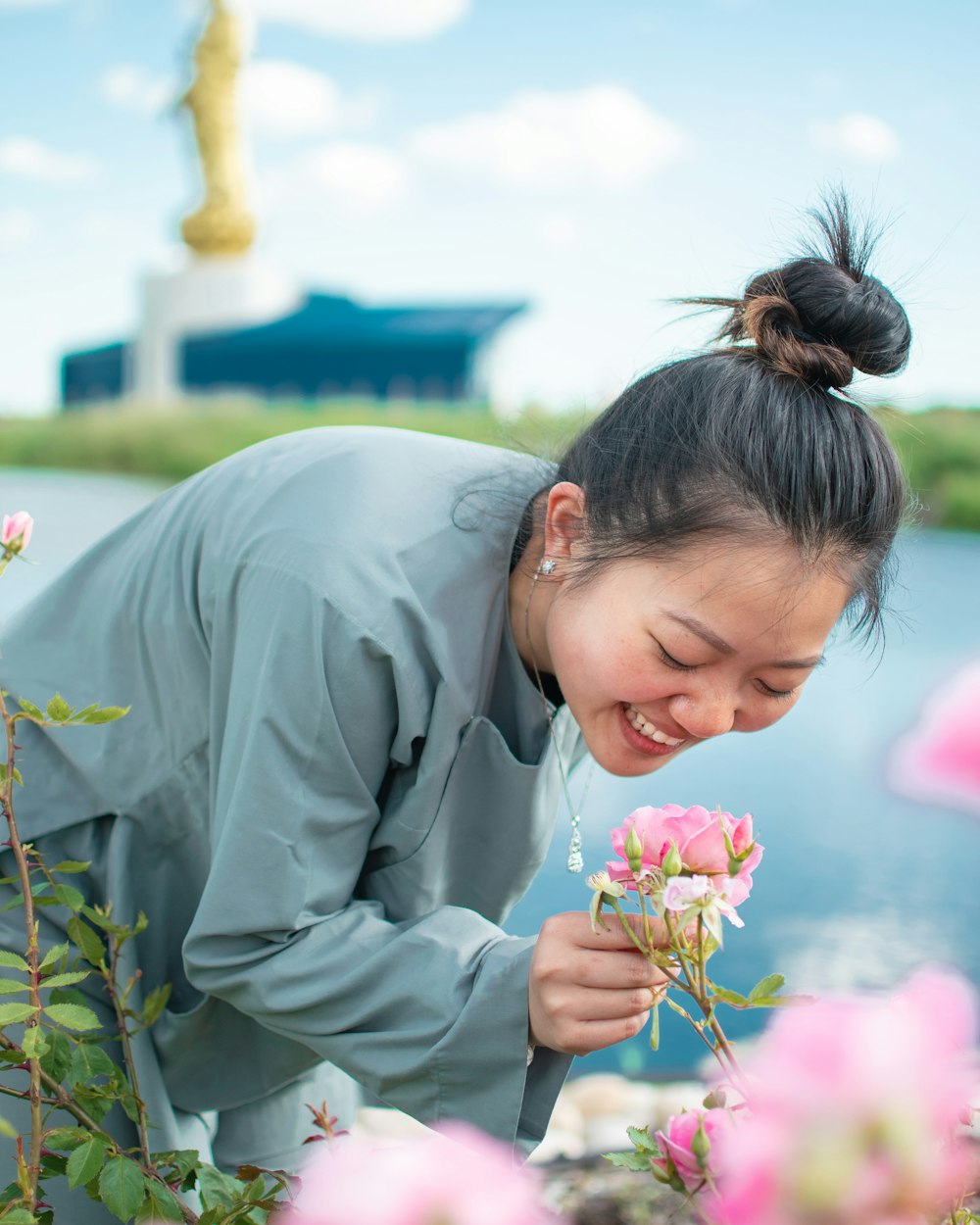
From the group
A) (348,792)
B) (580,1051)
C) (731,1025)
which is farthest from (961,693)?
(731,1025)

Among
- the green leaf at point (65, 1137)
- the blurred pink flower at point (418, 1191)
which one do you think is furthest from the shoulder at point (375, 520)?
the blurred pink flower at point (418, 1191)

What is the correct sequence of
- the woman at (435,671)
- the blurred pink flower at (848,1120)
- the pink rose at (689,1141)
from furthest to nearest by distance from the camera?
the woman at (435,671), the pink rose at (689,1141), the blurred pink flower at (848,1120)

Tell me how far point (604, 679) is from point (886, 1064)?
0.79 meters

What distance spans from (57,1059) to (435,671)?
43 centimetres

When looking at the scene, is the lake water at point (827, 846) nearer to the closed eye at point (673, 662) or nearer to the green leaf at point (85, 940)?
the closed eye at point (673, 662)

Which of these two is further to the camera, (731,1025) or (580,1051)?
(731,1025)

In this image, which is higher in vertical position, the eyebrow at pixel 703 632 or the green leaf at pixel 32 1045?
the eyebrow at pixel 703 632

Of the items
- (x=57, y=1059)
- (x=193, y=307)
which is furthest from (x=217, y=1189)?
(x=193, y=307)

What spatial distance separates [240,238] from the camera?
8.62m

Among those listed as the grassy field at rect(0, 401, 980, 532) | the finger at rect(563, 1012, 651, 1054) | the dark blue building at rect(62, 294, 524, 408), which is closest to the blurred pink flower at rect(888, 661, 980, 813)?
the finger at rect(563, 1012, 651, 1054)

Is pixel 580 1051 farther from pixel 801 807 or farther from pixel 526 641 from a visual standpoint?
pixel 801 807

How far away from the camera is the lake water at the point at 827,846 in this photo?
11.4 ft

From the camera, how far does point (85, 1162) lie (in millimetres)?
829

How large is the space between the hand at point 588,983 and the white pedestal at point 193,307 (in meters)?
8.30
